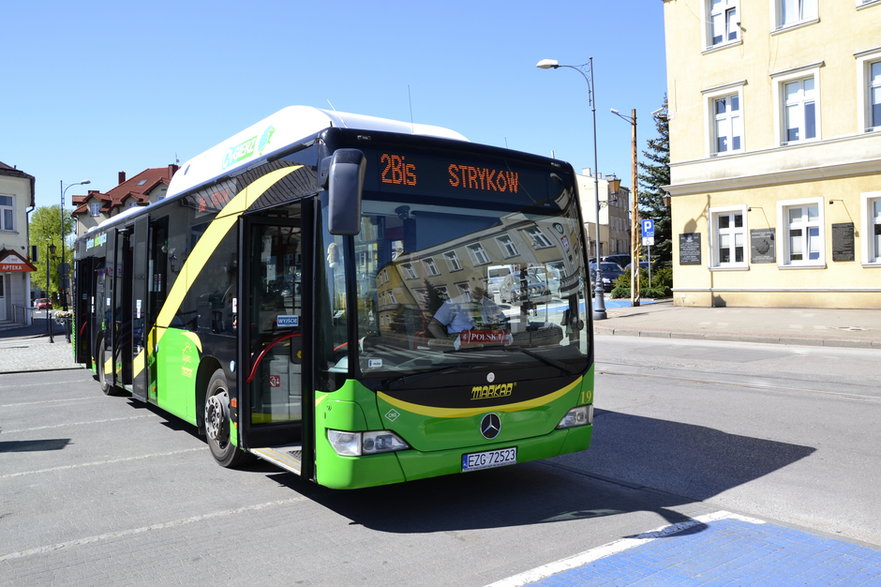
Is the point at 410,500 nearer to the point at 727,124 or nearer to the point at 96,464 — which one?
the point at 96,464

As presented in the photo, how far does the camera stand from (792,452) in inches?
280

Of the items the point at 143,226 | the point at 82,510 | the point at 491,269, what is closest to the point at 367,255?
the point at 491,269

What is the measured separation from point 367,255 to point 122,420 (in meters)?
6.38

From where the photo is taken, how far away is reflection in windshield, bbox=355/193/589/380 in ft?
16.8

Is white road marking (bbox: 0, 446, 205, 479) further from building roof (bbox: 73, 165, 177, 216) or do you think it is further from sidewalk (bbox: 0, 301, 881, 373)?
building roof (bbox: 73, 165, 177, 216)

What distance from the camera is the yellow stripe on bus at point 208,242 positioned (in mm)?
6254

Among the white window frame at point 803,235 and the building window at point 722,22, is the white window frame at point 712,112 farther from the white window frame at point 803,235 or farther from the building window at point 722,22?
the white window frame at point 803,235

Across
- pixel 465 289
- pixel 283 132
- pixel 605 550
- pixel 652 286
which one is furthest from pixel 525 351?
pixel 652 286

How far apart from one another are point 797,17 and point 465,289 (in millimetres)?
25591

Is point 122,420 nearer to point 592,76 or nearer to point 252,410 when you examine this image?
point 252,410

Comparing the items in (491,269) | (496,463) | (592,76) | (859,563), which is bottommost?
(859,563)

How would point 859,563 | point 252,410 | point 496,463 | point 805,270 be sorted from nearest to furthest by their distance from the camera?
point 859,563
point 496,463
point 252,410
point 805,270

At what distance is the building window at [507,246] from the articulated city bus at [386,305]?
0.02 meters

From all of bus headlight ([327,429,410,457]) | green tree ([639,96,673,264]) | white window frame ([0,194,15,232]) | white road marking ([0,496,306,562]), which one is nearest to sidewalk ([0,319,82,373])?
white road marking ([0,496,306,562])
